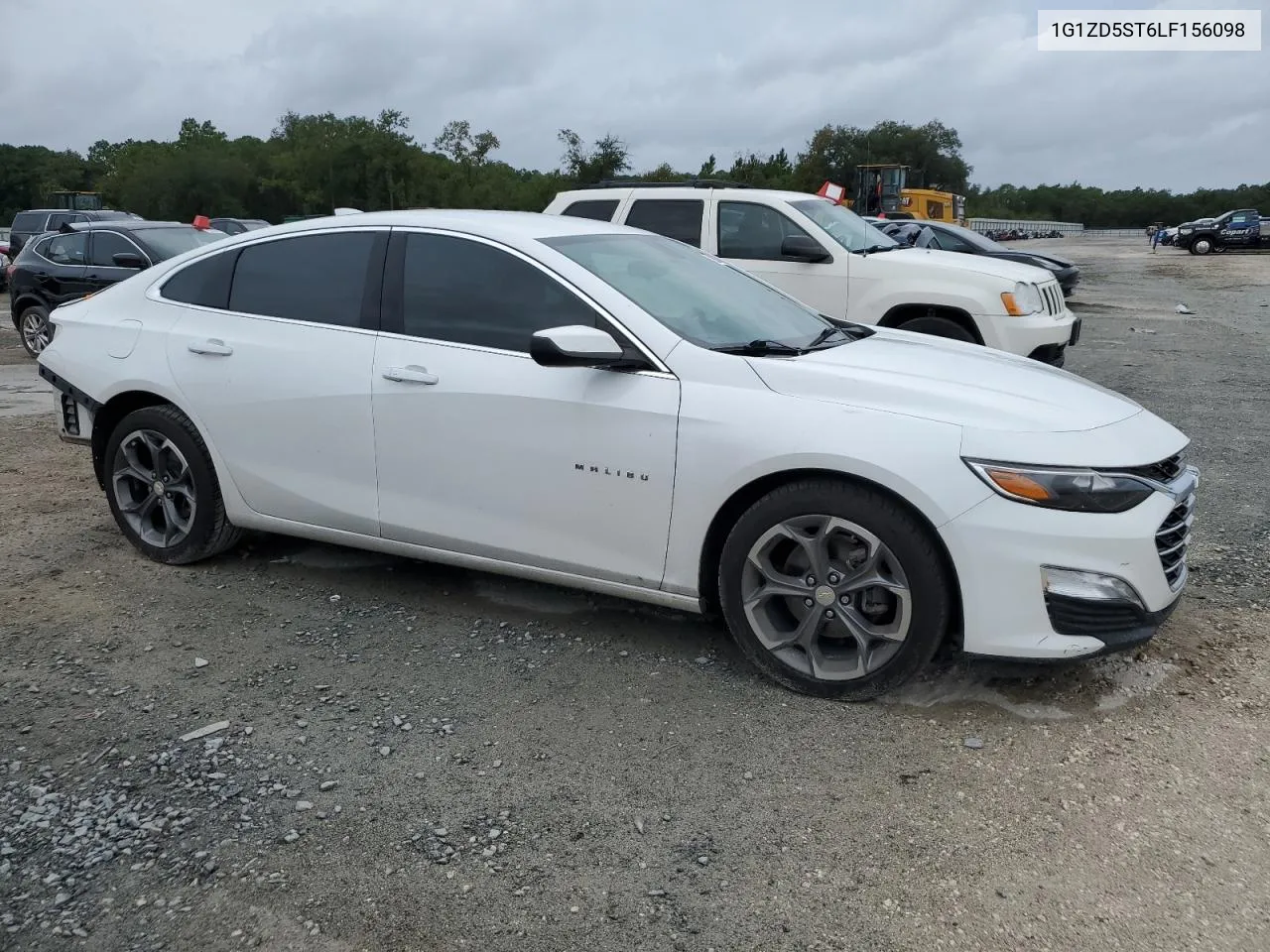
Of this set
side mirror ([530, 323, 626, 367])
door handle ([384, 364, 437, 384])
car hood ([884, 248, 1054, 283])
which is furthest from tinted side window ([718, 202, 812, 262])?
side mirror ([530, 323, 626, 367])

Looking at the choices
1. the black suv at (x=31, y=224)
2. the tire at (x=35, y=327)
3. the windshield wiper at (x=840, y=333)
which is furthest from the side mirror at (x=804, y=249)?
the black suv at (x=31, y=224)

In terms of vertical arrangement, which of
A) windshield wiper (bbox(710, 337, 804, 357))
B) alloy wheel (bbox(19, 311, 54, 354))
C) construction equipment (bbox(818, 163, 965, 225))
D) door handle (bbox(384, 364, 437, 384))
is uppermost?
construction equipment (bbox(818, 163, 965, 225))

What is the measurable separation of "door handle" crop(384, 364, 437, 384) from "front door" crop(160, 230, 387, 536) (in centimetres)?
12

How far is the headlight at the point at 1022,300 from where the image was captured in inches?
332

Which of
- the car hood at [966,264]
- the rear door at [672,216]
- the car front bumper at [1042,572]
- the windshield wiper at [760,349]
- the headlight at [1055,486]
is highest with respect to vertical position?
the rear door at [672,216]

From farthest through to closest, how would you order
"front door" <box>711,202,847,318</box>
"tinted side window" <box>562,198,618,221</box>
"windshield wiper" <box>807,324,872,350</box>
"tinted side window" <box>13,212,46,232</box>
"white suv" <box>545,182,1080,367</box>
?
"tinted side window" <box>13,212,46,232</box> < "tinted side window" <box>562,198,618,221</box> < "front door" <box>711,202,847,318</box> < "white suv" <box>545,182,1080,367</box> < "windshield wiper" <box>807,324,872,350</box>

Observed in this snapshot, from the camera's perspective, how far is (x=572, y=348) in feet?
12.1

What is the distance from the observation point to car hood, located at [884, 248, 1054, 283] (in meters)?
8.65

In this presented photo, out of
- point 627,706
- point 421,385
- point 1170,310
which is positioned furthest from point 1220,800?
point 1170,310

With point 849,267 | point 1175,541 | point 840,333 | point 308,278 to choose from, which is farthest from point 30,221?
point 1175,541

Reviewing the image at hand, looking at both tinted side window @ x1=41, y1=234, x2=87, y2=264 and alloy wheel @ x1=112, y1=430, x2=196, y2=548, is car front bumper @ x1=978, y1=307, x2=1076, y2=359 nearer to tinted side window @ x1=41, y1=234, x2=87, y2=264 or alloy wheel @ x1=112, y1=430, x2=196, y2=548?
alloy wheel @ x1=112, y1=430, x2=196, y2=548

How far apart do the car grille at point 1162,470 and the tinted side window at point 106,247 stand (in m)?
11.1

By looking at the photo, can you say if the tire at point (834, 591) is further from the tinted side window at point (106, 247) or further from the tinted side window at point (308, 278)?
the tinted side window at point (106, 247)

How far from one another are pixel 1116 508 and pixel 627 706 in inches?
67.8
